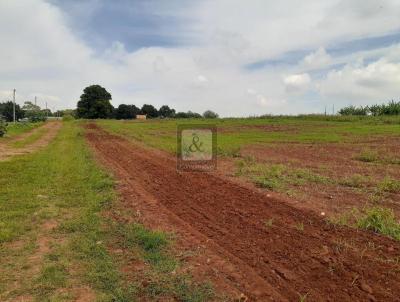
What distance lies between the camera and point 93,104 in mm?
75750

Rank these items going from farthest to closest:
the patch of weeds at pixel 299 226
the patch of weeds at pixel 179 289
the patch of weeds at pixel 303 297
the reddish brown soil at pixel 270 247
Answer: the patch of weeds at pixel 299 226 < the reddish brown soil at pixel 270 247 < the patch of weeds at pixel 179 289 < the patch of weeds at pixel 303 297

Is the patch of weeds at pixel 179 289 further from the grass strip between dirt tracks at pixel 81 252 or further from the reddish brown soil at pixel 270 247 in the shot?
the reddish brown soil at pixel 270 247

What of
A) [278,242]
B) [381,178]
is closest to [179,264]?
[278,242]

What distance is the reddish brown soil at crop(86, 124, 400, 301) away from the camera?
3.98 m

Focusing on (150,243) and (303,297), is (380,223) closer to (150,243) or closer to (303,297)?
(303,297)

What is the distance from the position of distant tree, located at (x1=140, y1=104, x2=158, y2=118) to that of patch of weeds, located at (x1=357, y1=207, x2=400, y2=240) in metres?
90.8

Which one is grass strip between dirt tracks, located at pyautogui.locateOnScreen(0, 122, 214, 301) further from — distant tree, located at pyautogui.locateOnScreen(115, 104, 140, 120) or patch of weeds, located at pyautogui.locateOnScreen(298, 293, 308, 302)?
distant tree, located at pyautogui.locateOnScreen(115, 104, 140, 120)

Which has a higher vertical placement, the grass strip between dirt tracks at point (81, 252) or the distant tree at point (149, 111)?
the distant tree at point (149, 111)

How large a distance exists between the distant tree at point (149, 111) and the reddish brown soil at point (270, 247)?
88.1 metres

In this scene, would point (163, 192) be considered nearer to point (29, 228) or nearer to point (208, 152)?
point (29, 228)

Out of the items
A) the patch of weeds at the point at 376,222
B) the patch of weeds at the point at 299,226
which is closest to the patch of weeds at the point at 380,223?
the patch of weeds at the point at 376,222

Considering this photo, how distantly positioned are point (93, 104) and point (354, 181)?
235ft

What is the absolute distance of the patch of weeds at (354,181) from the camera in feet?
28.0

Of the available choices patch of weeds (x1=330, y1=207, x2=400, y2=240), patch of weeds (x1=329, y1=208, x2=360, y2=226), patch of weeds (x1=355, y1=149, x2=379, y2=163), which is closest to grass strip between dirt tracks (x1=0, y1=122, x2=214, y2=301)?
patch of weeds (x1=329, y1=208, x2=360, y2=226)
